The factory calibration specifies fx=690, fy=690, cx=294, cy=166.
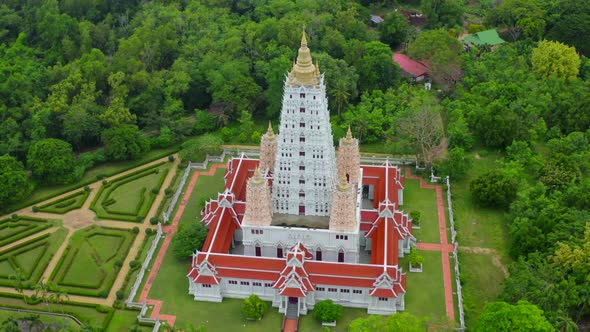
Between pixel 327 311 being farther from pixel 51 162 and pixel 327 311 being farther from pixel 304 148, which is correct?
pixel 51 162

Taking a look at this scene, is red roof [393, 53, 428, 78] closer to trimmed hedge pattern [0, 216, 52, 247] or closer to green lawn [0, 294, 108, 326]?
trimmed hedge pattern [0, 216, 52, 247]

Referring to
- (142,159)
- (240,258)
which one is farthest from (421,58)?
(240,258)

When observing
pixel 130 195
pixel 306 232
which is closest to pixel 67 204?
pixel 130 195

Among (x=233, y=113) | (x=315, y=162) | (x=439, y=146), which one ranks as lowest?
(x=315, y=162)

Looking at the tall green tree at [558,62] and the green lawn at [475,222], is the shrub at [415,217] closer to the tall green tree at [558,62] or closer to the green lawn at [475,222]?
the green lawn at [475,222]

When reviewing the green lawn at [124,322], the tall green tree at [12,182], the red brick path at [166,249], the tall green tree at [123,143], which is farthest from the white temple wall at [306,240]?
the tall green tree at [12,182]

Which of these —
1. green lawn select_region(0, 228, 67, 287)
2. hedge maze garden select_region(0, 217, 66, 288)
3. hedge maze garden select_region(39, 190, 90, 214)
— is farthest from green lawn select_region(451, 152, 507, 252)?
hedge maze garden select_region(0, 217, 66, 288)

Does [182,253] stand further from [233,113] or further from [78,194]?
[233,113]
